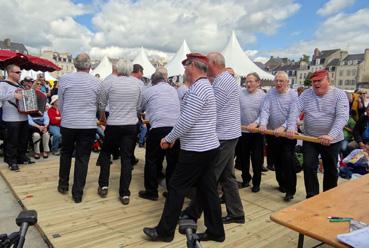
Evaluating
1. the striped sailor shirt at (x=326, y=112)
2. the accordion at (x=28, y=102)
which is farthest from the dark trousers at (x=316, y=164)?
the accordion at (x=28, y=102)

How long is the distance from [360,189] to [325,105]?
1.38 metres

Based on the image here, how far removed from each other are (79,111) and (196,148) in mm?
1907

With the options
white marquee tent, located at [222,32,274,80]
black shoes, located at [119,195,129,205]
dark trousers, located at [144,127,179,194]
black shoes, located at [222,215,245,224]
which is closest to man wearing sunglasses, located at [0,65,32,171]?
black shoes, located at [119,195,129,205]

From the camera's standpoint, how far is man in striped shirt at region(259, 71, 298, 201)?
15.0 feet

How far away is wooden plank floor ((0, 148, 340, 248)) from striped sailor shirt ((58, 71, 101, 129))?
106cm

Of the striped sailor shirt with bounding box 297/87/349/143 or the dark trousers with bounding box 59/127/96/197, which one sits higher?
the striped sailor shirt with bounding box 297/87/349/143

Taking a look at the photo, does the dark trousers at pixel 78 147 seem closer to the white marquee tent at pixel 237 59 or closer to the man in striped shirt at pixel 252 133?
the man in striped shirt at pixel 252 133

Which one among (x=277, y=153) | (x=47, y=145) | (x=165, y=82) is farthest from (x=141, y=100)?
(x=47, y=145)

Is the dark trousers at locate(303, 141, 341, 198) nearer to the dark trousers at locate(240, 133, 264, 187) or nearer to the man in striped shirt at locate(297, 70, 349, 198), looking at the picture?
the man in striped shirt at locate(297, 70, 349, 198)

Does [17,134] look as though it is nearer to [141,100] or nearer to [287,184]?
[141,100]

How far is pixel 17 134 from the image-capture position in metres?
5.80

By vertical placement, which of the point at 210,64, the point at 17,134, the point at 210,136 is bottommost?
the point at 17,134

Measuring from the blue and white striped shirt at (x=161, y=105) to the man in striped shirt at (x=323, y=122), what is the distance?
1.72 m

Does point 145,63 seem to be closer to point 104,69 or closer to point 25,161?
point 104,69
